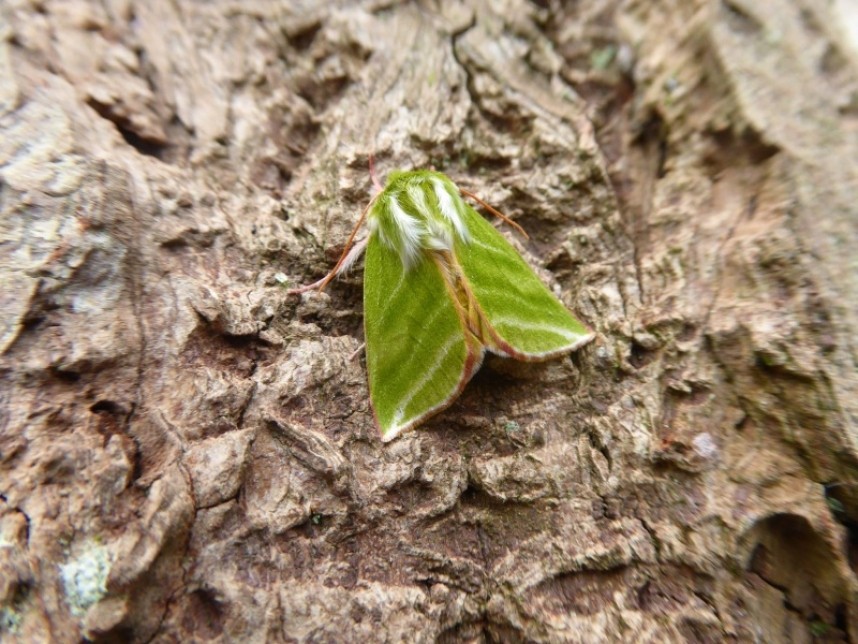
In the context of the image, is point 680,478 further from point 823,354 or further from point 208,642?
point 208,642

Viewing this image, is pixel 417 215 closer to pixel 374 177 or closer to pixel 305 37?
pixel 374 177

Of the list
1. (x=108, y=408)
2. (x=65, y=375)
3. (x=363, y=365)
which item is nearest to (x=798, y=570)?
(x=363, y=365)

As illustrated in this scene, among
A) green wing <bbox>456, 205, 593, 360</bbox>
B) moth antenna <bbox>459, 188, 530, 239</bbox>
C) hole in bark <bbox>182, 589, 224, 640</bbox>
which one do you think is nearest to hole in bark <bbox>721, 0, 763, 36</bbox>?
moth antenna <bbox>459, 188, 530, 239</bbox>

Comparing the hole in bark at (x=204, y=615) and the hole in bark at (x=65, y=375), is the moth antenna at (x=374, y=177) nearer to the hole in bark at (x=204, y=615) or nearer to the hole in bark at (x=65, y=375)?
the hole in bark at (x=65, y=375)

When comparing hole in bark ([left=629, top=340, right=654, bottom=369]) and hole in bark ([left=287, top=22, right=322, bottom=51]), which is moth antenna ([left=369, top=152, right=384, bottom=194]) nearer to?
hole in bark ([left=287, top=22, right=322, bottom=51])

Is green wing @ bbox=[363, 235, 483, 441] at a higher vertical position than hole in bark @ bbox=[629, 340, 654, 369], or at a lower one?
lower

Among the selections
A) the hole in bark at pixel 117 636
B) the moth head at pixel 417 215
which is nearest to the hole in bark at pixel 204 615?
the hole in bark at pixel 117 636

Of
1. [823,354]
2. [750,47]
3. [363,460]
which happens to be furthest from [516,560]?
[750,47]
